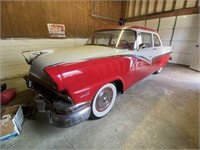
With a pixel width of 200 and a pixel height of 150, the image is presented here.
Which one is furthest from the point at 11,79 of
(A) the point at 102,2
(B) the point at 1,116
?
(A) the point at 102,2

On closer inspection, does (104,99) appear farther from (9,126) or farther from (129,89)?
(9,126)

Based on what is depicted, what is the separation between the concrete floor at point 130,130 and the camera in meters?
1.54

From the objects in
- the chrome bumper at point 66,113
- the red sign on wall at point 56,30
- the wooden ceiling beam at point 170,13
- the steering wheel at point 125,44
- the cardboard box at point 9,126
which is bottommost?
the cardboard box at point 9,126

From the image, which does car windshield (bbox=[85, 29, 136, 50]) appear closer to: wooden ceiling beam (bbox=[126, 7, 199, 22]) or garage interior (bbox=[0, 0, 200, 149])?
garage interior (bbox=[0, 0, 200, 149])

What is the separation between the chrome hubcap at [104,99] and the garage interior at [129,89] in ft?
0.68

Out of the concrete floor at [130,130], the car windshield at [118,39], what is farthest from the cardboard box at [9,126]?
the car windshield at [118,39]

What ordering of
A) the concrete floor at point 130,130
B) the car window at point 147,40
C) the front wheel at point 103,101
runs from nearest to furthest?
1. the concrete floor at point 130,130
2. the front wheel at point 103,101
3. the car window at point 147,40

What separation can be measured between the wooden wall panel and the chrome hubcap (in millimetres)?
3894

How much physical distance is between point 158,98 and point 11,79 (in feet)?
14.0

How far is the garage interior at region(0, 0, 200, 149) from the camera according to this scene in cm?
162

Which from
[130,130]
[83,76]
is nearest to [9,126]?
[83,76]

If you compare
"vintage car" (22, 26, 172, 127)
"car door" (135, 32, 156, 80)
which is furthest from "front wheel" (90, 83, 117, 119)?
"car door" (135, 32, 156, 80)

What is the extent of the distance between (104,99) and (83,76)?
703mm

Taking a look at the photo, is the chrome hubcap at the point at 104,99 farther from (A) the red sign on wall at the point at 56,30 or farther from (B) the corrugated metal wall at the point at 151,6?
(B) the corrugated metal wall at the point at 151,6
